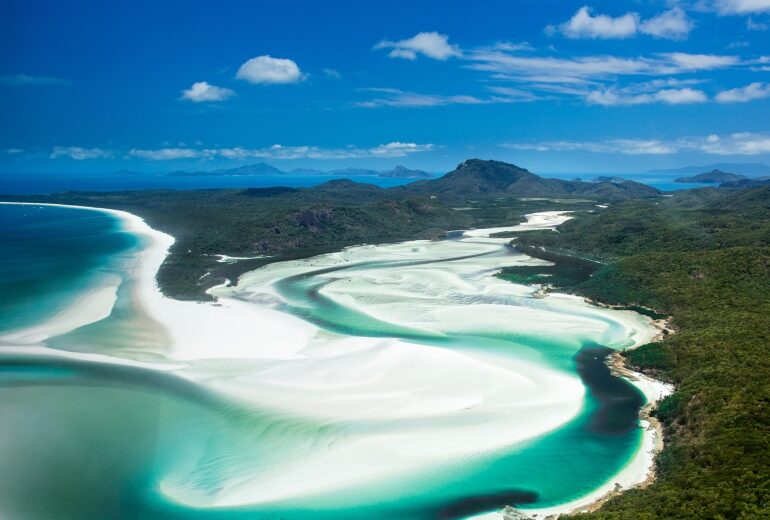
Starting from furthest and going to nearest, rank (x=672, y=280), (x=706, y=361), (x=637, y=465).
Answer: (x=672, y=280), (x=706, y=361), (x=637, y=465)

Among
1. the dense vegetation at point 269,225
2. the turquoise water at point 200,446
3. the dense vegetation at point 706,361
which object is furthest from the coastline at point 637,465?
the dense vegetation at point 269,225

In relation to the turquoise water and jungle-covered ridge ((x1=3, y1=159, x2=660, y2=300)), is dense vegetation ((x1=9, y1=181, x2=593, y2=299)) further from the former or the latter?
the turquoise water

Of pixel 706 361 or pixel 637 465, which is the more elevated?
pixel 706 361

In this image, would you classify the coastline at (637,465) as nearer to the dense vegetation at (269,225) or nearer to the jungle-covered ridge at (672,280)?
the jungle-covered ridge at (672,280)

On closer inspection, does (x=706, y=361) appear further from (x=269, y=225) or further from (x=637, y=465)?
(x=269, y=225)

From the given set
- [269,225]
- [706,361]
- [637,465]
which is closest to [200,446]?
[637,465]

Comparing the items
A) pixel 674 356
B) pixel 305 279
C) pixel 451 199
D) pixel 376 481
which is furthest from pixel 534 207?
pixel 376 481
